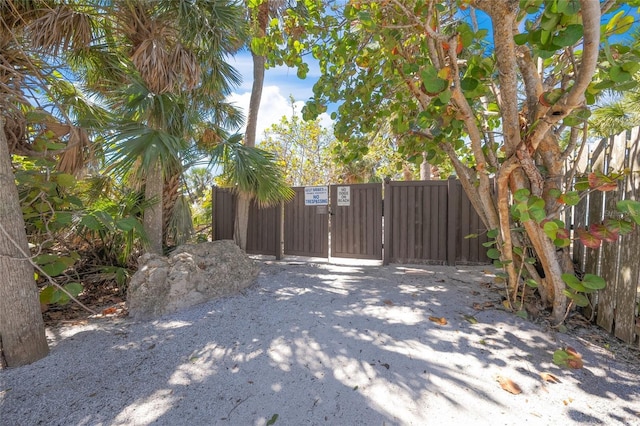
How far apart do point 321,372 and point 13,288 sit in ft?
7.61

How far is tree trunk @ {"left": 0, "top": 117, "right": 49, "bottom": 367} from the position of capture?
2293 millimetres

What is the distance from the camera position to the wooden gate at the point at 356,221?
6.17 m

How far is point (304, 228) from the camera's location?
678cm

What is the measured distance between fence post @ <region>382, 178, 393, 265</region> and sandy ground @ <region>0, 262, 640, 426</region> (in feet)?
8.68

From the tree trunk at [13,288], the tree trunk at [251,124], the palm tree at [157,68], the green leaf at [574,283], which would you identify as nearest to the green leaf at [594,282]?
the green leaf at [574,283]

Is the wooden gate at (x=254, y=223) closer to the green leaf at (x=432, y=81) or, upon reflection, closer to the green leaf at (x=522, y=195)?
the green leaf at (x=432, y=81)

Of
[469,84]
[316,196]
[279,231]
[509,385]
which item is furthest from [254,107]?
[509,385]

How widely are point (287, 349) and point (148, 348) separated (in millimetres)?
1145

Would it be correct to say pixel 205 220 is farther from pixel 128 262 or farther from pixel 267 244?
pixel 128 262

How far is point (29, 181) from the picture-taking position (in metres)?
2.63

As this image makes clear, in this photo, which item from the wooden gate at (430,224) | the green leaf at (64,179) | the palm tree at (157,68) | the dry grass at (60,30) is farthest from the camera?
the wooden gate at (430,224)

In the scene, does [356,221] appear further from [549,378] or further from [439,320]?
[549,378]

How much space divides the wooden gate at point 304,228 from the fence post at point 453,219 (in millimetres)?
2338

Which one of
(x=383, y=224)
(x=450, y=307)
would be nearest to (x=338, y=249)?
(x=383, y=224)
